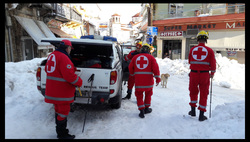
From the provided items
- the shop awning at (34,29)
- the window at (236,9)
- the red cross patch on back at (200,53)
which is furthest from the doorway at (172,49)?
the red cross patch on back at (200,53)

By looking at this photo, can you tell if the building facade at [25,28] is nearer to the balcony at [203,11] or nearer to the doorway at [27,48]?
the doorway at [27,48]

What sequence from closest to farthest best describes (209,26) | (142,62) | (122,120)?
(122,120), (142,62), (209,26)

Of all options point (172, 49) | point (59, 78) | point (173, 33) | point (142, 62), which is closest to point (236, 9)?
point (173, 33)

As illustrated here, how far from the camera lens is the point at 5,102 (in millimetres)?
4582

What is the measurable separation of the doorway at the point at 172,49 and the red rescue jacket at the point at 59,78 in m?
19.5

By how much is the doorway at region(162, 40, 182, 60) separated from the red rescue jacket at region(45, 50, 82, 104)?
64.0ft

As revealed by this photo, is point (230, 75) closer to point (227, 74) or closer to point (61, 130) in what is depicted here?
point (227, 74)

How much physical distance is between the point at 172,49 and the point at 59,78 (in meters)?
20.6

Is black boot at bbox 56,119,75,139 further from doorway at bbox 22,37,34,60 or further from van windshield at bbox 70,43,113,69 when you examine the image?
doorway at bbox 22,37,34,60

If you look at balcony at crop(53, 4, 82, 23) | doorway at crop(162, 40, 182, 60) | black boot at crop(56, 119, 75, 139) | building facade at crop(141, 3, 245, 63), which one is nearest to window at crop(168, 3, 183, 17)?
building facade at crop(141, 3, 245, 63)

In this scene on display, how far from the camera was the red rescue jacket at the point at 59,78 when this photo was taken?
3027mm

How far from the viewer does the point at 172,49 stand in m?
22.1
